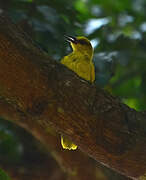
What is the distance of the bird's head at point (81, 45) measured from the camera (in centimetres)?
398

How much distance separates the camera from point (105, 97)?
8.63ft

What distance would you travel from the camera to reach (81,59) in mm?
3760

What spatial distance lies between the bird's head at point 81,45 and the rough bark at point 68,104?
1.36 m

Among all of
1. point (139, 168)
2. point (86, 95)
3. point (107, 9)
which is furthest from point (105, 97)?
point (107, 9)

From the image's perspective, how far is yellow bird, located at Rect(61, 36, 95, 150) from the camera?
3600 millimetres

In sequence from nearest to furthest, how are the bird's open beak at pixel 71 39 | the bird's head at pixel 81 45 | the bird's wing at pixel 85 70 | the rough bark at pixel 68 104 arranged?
the rough bark at pixel 68 104, the bird's wing at pixel 85 70, the bird's head at pixel 81 45, the bird's open beak at pixel 71 39

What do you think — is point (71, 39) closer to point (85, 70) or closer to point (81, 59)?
point (81, 59)

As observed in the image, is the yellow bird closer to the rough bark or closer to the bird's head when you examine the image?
the bird's head

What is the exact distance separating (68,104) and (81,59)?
1.27m

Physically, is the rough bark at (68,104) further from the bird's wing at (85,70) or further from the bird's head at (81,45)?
the bird's head at (81,45)

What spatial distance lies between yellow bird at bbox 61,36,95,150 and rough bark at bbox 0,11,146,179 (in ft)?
3.16

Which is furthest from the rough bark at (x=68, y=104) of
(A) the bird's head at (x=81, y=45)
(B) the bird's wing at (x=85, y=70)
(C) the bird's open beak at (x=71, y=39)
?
(C) the bird's open beak at (x=71, y=39)

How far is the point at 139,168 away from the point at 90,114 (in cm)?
48

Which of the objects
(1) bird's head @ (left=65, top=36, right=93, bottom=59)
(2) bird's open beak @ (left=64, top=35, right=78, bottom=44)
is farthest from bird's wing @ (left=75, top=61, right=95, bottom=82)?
(2) bird's open beak @ (left=64, top=35, right=78, bottom=44)
